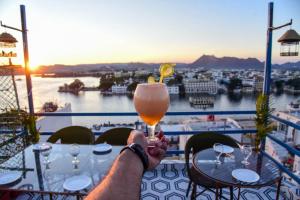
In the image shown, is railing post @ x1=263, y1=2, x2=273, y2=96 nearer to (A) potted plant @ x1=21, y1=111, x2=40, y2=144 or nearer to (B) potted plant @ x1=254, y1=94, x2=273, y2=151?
(B) potted plant @ x1=254, y1=94, x2=273, y2=151

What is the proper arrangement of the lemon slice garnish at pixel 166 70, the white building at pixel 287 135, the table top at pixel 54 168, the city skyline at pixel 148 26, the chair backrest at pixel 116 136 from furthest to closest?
the white building at pixel 287 135 < the city skyline at pixel 148 26 < the chair backrest at pixel 116 136 < the table top at pixel 54 168 < the lemon slice garnish at pixel 166 70

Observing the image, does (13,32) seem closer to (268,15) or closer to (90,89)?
(268,15)

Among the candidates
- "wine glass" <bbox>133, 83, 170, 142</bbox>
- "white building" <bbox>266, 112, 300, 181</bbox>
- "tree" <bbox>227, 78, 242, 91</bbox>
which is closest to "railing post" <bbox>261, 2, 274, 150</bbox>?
"wine glass" <bbox>133, 83, 170, 142</bbox>

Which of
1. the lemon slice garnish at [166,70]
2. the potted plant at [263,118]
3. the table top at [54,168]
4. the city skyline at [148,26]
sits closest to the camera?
the lemon slice garnish at [166,70]

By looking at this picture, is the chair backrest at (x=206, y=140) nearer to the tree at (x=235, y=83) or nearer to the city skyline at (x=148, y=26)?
the city skyline at (x=148, y=26)

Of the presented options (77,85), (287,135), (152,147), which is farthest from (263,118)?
(77,85)

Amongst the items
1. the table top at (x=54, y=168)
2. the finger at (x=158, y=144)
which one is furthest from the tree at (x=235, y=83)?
the finger at (x=158, y=144)

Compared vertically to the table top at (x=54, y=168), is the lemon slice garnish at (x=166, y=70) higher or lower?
higher
